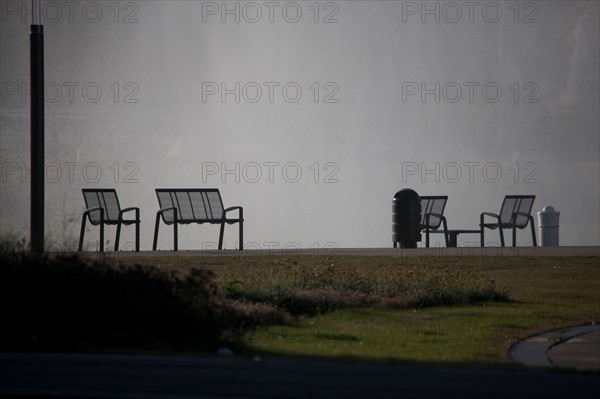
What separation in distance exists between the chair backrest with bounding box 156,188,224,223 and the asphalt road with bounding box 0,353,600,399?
15495 millimetres

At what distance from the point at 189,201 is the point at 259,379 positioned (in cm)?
1680

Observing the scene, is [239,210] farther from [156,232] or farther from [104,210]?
[104,210]

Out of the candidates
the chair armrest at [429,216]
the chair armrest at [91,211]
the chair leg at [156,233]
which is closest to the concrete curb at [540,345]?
the chair armrest at [91,211]

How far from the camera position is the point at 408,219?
26.1m

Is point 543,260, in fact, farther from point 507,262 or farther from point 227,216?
point 227,216

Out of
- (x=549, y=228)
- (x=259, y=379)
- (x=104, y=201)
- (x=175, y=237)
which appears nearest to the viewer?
(x=259, y=379)

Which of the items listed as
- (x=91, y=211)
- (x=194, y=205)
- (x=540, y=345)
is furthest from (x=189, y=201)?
(x=540, y=345)

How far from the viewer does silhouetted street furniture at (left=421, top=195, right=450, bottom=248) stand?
26.1 metres

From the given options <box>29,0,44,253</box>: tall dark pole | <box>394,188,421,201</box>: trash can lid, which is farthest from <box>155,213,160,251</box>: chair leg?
<box>29,0,44,253</box>: tall dark pole

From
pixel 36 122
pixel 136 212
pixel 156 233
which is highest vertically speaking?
pixel 36 122

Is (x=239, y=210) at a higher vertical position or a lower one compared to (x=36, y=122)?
lower

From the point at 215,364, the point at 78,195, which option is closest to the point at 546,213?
the point at 78,195

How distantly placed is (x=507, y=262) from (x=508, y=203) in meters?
6.49

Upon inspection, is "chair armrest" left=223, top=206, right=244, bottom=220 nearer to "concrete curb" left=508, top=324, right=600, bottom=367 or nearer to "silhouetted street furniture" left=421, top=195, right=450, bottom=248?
"silhouetted street furniture" left=421, top=195, right=450, bottom=248
